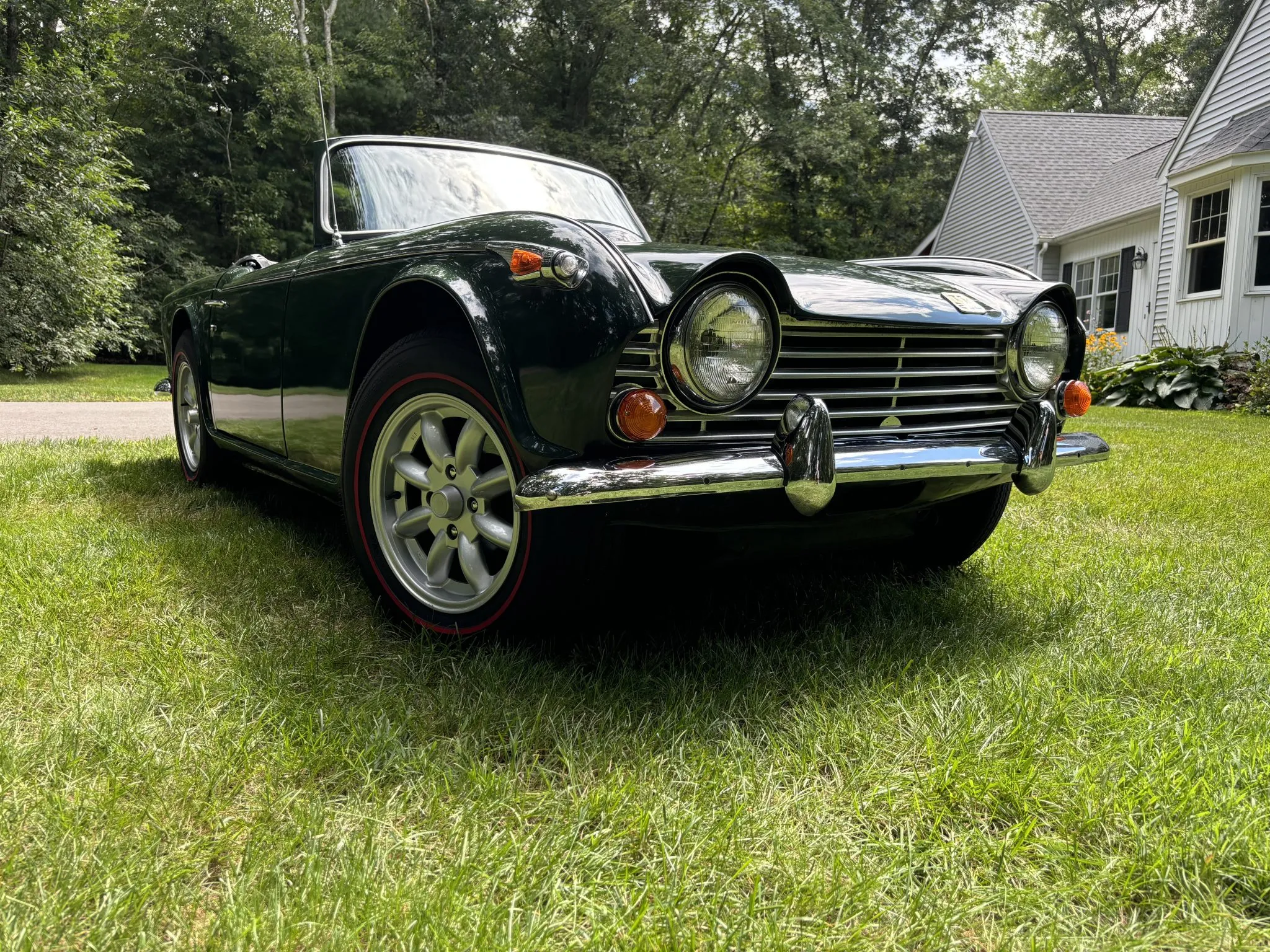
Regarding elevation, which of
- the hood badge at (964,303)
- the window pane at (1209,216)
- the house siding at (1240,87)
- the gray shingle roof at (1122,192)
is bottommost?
the hood badge at (964,303)

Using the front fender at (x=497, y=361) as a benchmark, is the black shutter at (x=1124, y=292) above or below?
above

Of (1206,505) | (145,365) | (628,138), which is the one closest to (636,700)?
(1206,505)

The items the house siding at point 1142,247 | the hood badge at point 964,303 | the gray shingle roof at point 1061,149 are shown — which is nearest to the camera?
the hood badge at point 964,303

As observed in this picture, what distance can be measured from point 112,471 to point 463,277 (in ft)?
11.7

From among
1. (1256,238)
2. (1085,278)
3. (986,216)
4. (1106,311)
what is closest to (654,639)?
(1256,238)

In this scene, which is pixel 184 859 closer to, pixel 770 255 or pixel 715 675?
pixel 715 675

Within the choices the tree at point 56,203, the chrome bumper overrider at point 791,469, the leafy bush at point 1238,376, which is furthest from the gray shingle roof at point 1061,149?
the chrome bumper overrider at point 791,469

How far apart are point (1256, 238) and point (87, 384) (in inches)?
646

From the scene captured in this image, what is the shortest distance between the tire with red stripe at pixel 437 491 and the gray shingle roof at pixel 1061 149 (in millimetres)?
18666

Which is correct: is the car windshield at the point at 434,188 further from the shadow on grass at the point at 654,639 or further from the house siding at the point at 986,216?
the house siding at the point at 986,216

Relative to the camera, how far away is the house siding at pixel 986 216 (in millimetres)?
19641

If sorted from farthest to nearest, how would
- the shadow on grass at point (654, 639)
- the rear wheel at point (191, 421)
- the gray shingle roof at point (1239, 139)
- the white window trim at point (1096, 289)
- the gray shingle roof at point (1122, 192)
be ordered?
the white window trim at point (1096, 289), the gray shingle roof at point (1122, 192), the gray shingle roof at point (1239, 139), the rear wheel at point (191, 421), the shadow on grass at point (654, 639)

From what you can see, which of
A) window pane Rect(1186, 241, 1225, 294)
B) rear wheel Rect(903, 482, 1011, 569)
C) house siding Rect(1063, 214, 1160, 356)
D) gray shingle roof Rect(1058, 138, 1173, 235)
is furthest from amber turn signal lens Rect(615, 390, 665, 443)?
gray shingle roof Rect(1058, 138, 1173, 235)

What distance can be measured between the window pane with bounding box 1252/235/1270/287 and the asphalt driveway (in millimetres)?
13091
